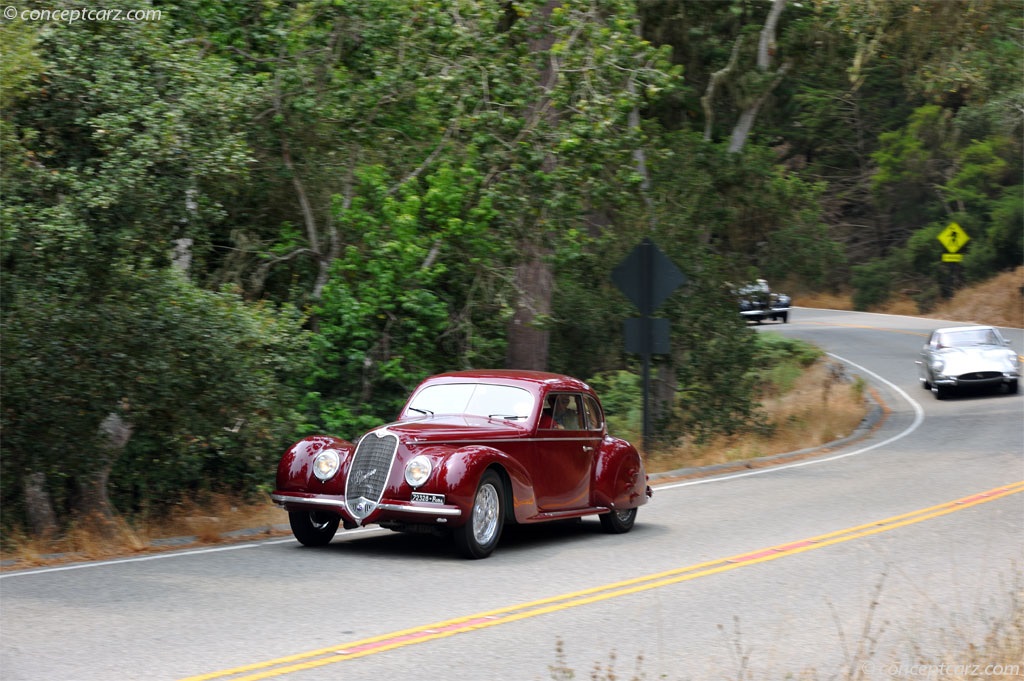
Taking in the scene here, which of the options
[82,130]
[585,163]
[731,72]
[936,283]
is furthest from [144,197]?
[936,283]

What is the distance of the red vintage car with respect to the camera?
10.7m

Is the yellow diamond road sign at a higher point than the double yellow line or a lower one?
higher

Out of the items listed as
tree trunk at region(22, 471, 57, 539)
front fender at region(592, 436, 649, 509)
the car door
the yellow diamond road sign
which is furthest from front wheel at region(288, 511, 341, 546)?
the yellow diamond road sign

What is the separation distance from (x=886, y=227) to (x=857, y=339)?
17.2 metres

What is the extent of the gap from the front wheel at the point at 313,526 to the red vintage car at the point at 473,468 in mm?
11

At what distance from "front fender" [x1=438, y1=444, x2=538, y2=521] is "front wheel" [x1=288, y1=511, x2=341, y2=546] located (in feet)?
4.73

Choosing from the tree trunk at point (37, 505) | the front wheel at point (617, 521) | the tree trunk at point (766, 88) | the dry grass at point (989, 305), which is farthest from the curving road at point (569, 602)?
the dry grass at point (989, 305)

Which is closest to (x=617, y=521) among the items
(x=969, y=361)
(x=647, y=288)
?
(x=647, y=288)

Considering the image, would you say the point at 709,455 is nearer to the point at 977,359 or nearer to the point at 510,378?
the point at 510,378

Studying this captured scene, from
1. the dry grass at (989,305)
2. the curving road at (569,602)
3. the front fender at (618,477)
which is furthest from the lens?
the dry grass at (989,305)

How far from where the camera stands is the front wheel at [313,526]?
11.6 metres

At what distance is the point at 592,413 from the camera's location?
1328 cm

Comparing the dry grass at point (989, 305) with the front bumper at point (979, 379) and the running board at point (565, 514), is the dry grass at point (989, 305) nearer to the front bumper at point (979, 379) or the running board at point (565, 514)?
the front bumper at point (979, 379)

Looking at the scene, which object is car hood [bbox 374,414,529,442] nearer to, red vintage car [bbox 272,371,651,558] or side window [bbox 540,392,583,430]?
red vintage car [bbox 272,371,651,558]
